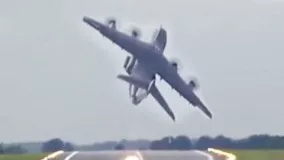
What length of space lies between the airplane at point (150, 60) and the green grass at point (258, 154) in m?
2.19

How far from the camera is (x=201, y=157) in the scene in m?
14.0

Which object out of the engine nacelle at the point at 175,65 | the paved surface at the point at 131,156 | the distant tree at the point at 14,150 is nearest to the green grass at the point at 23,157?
the distant tree at the point at 14,150

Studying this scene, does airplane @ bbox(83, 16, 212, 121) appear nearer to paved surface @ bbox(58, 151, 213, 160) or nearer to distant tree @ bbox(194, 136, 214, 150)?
distant tree @ bbox(194, 136, 214, 150)

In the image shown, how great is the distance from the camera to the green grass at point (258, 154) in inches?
903

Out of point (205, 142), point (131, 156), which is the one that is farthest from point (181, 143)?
point (131, 156)

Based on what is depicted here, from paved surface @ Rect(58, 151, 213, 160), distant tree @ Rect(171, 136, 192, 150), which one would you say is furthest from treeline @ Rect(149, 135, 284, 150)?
paved surface @ Rect(58, 151, 213, 160)

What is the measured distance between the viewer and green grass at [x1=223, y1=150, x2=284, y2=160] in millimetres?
22927

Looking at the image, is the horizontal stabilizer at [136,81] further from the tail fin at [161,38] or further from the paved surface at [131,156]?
the paved surface at [131,156]

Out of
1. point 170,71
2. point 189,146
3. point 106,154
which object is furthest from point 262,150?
point 106,154

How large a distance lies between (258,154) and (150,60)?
14.6 ft

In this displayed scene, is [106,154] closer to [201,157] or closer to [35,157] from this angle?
[201,157]

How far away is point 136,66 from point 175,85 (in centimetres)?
131

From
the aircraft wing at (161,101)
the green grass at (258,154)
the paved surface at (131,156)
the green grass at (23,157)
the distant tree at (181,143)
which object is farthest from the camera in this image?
the aircraft wing at (161,101)

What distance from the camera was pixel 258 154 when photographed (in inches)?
942
